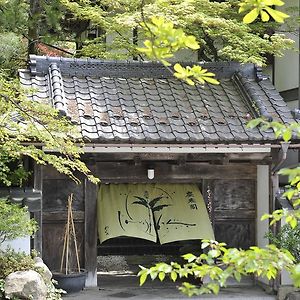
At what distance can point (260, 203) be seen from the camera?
37.3 ft

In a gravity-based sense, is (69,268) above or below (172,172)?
below

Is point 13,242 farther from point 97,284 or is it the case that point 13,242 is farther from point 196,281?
point 196,281

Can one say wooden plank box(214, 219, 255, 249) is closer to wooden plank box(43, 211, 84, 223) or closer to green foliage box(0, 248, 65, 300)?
wooden plank box(43, 211, 84, 223)

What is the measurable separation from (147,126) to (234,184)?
254cm

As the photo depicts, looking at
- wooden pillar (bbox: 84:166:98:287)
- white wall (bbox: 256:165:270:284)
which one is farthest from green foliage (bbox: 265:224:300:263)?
wooden pillar (bbox: 84:166:98:287)

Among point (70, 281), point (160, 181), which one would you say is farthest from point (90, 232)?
point (160, 181)

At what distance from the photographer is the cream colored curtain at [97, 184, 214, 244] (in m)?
11.0

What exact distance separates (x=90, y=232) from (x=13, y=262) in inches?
105

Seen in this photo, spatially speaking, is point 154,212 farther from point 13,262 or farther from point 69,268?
point 13,262

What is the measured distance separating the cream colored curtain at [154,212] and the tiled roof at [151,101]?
1676mm

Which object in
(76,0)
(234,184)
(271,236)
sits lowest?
(271,236)

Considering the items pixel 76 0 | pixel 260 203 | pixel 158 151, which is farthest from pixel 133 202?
pixel 76 0

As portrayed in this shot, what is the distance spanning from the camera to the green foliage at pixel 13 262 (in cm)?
816

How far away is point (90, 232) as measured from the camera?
10.9 meters
